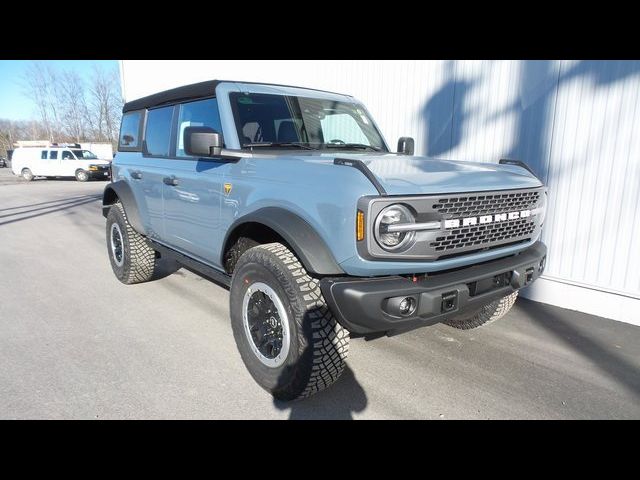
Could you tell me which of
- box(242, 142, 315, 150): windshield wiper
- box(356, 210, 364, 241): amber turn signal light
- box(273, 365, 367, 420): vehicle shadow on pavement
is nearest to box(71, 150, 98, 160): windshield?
box(242, 142, 315, 150): windshield wiper

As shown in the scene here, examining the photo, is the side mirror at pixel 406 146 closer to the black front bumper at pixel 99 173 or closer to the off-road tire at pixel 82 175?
the black front bumper at pixel 99 173

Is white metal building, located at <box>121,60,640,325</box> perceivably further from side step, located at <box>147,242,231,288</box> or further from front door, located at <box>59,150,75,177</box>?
front door, located at <box>59,150,75,177</box>

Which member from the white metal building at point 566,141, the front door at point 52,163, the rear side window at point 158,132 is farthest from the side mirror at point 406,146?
the front door at point 52,163

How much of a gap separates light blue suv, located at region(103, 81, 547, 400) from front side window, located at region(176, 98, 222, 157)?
0.05 feet

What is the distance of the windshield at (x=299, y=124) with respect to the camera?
3.32 meters

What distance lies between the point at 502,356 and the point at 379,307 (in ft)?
5.89

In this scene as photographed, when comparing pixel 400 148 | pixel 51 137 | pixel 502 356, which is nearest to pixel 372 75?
pixel 400 148

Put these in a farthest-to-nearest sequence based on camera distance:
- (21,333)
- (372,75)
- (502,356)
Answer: (372,75)
(21,333)
(502,356)

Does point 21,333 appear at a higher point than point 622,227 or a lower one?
lower

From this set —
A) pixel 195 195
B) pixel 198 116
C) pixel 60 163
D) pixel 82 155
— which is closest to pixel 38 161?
pixel 60 163

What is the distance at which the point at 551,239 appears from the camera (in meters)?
4.68

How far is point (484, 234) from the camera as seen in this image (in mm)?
2660
